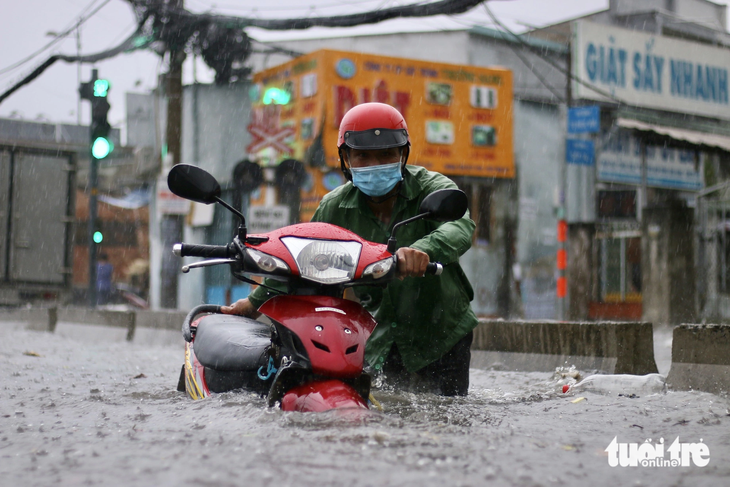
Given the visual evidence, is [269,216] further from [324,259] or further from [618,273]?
[324,259]

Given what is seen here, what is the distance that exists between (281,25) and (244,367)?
1199 cm

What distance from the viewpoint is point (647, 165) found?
73.5 ft

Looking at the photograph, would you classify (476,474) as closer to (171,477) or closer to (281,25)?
(171,477)

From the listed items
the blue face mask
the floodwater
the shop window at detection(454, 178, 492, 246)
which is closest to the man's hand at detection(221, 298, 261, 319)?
the floodwater

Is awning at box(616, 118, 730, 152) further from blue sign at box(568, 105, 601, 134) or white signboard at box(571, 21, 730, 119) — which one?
blue sign at box(568, 105, 601, 134)

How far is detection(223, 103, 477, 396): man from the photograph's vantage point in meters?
3.90

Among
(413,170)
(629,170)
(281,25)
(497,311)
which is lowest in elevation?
(497,311)

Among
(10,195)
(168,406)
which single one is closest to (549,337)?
(168,406)

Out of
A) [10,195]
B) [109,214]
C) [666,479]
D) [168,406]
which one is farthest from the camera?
[109,214]

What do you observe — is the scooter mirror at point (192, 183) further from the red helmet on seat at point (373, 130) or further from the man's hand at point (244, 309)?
the man's hand at point (244, 309)

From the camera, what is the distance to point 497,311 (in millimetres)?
21359

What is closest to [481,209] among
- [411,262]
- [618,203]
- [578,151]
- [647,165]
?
[618,203]

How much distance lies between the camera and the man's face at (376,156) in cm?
390

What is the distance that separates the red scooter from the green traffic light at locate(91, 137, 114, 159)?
12.4 meters
